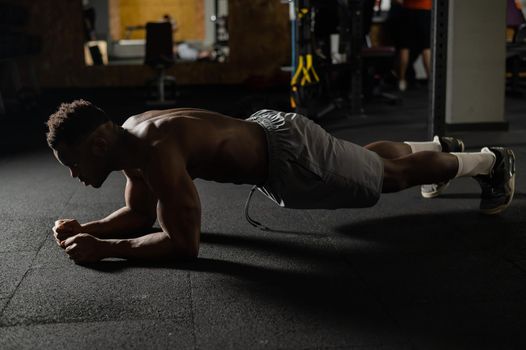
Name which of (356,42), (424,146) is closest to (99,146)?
(424,146)

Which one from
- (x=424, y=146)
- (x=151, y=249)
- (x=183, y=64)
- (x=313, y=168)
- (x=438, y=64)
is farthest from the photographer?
(x=183, y=64)

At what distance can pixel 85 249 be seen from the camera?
6.84ft

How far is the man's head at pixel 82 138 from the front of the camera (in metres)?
1.91

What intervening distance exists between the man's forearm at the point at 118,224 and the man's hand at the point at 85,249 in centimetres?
21

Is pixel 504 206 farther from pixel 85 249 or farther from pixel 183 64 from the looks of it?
pixel 183 64

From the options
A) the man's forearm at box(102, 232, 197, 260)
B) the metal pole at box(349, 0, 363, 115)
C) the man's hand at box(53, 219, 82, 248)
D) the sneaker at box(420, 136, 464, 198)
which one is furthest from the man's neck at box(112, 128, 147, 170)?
the metal pole at box(349, 0, 363, 115)

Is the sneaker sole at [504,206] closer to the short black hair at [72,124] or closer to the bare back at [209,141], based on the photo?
the bare back at [209,141]

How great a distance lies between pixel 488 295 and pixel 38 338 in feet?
3.68

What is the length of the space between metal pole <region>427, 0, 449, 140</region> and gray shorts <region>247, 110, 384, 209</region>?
1499 millimetres

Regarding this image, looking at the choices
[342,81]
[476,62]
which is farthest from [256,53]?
[476,62]

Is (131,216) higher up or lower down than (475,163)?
lower down

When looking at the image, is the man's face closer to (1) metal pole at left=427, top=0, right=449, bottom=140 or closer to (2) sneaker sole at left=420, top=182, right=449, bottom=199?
(2) sneaker sole at left=420, top=182, right=449, bottom=199

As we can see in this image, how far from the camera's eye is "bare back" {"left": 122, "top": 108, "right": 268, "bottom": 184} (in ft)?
6.49

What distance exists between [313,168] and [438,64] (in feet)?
5.70
